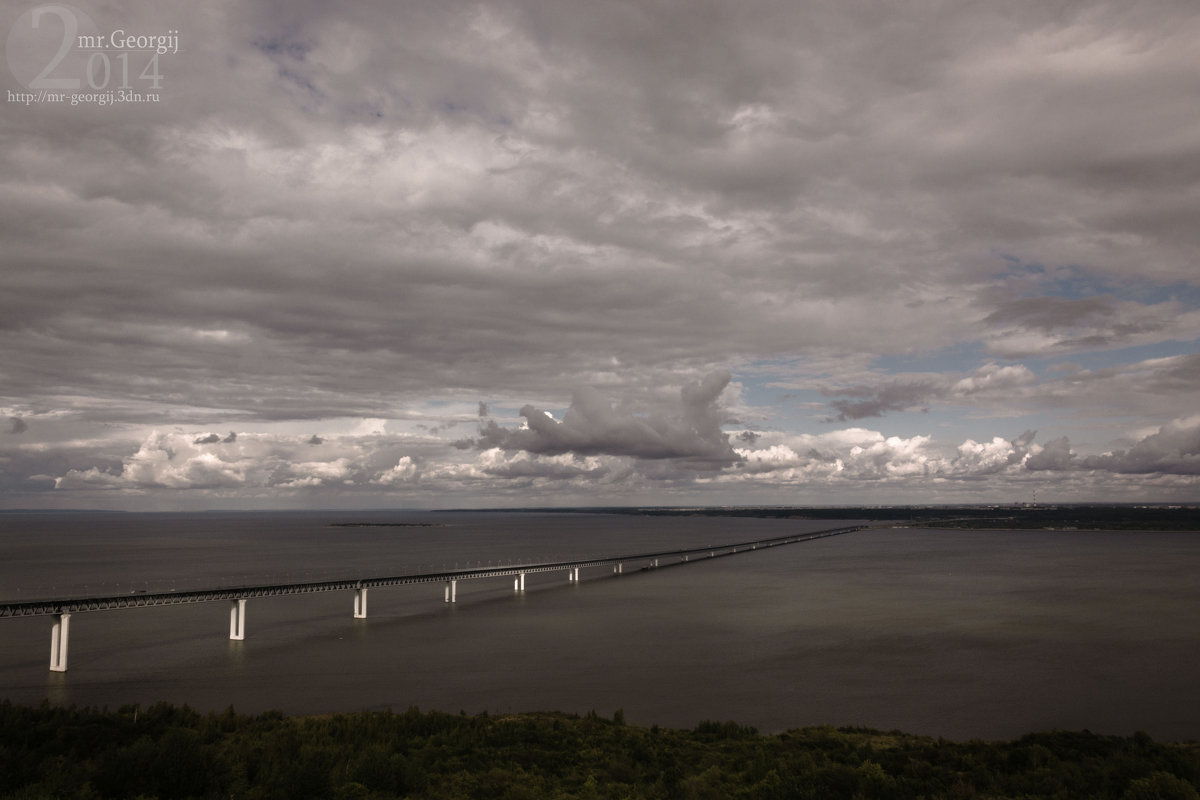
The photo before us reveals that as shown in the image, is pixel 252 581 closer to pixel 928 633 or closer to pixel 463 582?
pixel 463 582


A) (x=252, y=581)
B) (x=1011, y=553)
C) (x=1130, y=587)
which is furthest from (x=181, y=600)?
(x=1011, y=553)

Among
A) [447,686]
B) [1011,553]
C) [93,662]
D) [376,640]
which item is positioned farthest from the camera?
[1011,553]

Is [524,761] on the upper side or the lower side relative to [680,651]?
upper

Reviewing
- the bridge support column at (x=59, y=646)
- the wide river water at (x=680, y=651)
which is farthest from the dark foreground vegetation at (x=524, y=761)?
the bridge support column at (x=59, y=646)

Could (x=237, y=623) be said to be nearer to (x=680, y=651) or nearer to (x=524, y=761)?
(x=680, y=651)

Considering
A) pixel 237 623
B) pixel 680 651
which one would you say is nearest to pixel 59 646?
pixel 237 623

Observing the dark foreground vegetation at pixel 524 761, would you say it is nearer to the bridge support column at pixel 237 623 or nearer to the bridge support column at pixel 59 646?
the bridge support column at pixel 59 646

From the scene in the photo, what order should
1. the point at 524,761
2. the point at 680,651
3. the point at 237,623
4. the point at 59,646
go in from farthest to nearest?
1. the point at 237,623
2. the point at 680,651
3. the point at 59,646
4. the point at 524,761
